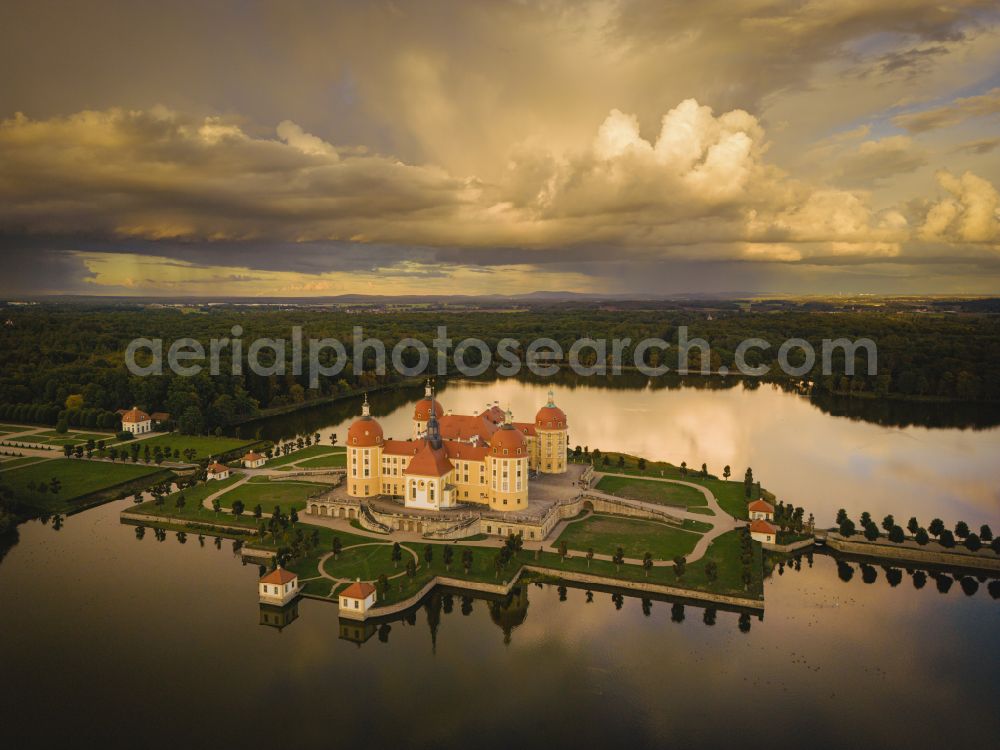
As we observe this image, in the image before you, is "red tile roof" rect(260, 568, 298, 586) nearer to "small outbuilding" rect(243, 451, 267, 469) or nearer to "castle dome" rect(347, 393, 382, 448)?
"castle dome" rect(347, 393, 382, 448)

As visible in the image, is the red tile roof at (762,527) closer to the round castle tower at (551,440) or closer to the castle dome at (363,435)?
the round castle tower at (551,440)

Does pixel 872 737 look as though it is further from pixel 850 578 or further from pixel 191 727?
pixel 191 727

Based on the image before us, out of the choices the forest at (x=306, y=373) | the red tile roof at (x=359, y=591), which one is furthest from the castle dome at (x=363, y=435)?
the forest at (x=306, y=373)

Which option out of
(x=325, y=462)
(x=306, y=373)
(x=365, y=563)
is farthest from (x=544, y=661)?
(x=306, y=373)

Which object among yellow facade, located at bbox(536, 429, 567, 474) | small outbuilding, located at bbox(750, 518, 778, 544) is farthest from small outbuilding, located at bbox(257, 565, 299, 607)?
small outbuilding, located at bbox(750, 518, 778, 544)

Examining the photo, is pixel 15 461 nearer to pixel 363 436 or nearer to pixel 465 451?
pixel 363 436
